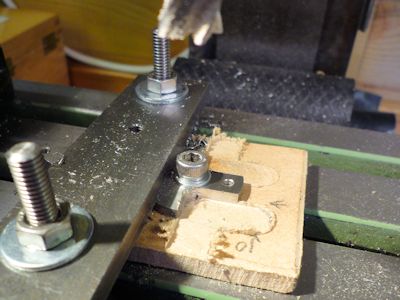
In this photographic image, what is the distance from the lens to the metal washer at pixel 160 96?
0.69m

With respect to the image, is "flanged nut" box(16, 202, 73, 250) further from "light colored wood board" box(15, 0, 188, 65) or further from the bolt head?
"light colored wood board" box(15, 0, 188, 65)

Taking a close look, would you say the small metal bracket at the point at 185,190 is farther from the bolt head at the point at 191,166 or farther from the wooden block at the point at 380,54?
the wooden block at the point at 380,54

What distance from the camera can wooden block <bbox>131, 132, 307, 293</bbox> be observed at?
48 centimetres

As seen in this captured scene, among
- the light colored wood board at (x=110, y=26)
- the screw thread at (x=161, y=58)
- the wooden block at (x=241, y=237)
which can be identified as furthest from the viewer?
the light colored wood board at (x=110, y=26)

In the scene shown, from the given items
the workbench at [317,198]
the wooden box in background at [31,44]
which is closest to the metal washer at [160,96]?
the workbench at [317,198]

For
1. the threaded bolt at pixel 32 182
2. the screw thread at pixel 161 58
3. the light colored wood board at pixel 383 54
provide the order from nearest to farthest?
the threaded bolt at pixel 32 182, the screw thread at pixel 161 58, the light colored wood board at pixel 383 54

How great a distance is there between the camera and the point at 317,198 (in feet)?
2.11

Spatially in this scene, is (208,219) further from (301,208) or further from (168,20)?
(168,20)

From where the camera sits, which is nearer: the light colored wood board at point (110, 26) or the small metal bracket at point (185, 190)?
the small metal bracket at point (185, 190)

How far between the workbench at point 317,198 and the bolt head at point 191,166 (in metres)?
0.13

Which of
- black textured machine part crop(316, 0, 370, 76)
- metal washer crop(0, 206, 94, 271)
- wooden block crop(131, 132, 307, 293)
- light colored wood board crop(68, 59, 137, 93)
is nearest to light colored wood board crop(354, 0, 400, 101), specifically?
black textured machine part crop(316, 0, 370, 76)

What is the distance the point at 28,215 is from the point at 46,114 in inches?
18.8

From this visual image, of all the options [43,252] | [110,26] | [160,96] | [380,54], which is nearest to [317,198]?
[160,96]

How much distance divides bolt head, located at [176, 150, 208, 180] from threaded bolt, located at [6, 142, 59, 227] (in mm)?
188
